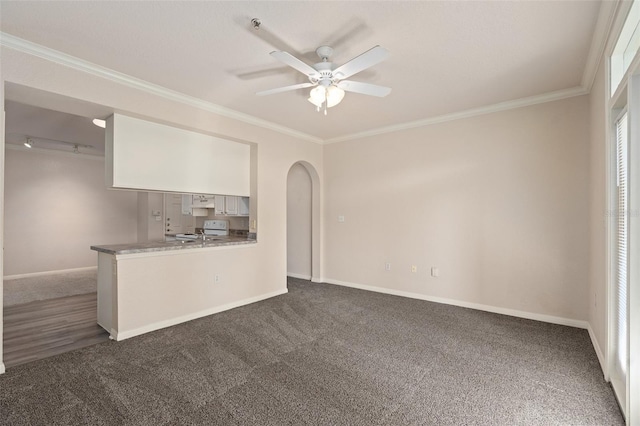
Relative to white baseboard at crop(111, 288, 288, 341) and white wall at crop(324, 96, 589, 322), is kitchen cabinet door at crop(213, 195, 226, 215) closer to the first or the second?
white baseboard at crop(111, 288, 288, 341)

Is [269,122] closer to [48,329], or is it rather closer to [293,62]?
[293,62]

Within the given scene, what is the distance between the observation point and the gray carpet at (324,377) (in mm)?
1973

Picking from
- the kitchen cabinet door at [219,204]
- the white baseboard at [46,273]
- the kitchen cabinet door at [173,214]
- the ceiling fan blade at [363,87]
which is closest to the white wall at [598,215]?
the ceiling fan blade at [363,87]

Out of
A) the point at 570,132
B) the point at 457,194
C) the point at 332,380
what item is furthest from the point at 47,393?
the point at 570,132

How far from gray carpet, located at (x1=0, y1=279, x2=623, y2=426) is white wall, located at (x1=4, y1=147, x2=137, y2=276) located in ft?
16.4

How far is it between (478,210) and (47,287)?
711 cm

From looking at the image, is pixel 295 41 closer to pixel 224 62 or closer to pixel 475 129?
pixel 224 62

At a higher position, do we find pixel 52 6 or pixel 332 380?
pixel 52 6

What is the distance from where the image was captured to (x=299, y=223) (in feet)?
20.7

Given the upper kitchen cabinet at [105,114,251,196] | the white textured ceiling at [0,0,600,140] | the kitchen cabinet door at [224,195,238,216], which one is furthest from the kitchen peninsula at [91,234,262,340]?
the white textured ceiling at [0,0,600,140]

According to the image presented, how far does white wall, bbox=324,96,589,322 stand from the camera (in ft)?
11.6

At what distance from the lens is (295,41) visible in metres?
2.51

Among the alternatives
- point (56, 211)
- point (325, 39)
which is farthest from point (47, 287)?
point (325, 39)

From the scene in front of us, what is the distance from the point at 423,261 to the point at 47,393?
4.32m
